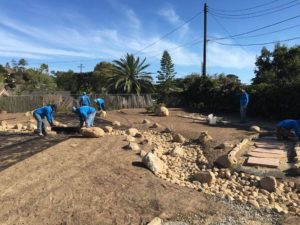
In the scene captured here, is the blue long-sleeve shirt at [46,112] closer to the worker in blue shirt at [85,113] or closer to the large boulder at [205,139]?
the worker in blue shirt at [85,113]

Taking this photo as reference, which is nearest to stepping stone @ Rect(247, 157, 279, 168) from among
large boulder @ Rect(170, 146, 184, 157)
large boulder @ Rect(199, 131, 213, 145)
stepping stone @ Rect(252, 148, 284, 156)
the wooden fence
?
stepping stone @ Rect(252, 148, 284, 156)

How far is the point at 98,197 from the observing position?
5156 millimetres

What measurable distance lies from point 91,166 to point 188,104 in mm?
17526

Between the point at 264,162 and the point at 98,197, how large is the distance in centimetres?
399

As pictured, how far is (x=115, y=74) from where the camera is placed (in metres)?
28.8

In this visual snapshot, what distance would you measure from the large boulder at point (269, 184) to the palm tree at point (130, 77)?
22221 millimetres

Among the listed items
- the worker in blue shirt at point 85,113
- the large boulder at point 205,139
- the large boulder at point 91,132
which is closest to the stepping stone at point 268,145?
the large boulder at point 205,139

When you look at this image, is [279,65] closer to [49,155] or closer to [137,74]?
[137,74]

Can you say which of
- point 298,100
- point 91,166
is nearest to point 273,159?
point 91,166

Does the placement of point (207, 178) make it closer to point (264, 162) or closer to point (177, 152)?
point (264, 162)

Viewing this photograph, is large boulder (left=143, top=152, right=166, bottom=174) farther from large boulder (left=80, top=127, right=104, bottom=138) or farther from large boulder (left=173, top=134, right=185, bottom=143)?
large boulder (left=173, top=134, right=185, bottom=143)

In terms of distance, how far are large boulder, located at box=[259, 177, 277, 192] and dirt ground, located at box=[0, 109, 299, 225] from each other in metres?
1.27

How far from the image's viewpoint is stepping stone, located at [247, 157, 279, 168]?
23.8ft

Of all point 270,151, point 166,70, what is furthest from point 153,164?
point 166,70
